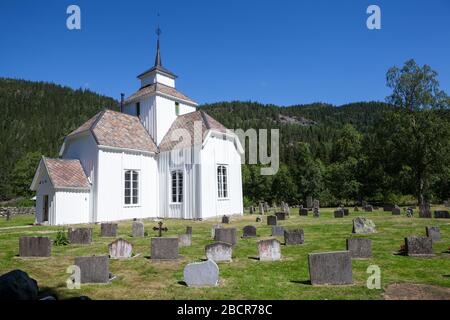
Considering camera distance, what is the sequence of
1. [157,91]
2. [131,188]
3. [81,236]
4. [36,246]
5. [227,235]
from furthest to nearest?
1. [157,91]
2. [131,188]
3. [81,236]
4. [227,235]
5. [36,246]

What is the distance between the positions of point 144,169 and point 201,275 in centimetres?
1943

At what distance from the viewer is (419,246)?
412 inches

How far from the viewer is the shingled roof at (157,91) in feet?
94.2

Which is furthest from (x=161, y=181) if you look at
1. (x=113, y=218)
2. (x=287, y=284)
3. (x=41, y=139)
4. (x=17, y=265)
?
(x=41, y=139)

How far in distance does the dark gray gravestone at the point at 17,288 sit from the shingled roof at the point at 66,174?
56.5ft

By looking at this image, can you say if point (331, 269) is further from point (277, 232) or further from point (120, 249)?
point (277, 232)

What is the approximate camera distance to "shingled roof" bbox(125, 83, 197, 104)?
1130 inches

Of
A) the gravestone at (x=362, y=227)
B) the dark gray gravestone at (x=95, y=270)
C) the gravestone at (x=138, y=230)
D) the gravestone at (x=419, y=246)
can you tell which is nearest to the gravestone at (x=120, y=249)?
the dark gray gravestone at (x=95, y=270)

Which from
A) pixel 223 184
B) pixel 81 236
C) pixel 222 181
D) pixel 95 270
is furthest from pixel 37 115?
pixel 95 270

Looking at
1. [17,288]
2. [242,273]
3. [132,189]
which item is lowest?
[242,273]

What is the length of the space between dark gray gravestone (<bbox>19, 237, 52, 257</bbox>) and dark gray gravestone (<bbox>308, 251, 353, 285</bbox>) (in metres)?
9.01

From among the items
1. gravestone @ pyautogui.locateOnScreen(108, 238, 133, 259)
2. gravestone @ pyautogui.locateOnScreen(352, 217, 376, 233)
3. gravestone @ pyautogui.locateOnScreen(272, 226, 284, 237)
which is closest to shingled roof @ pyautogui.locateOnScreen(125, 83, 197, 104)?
gravestone @ pyautogui.locateOnScreen(272, 226, 284, 237)

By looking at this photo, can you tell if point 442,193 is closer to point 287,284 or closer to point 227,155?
point 227,155
